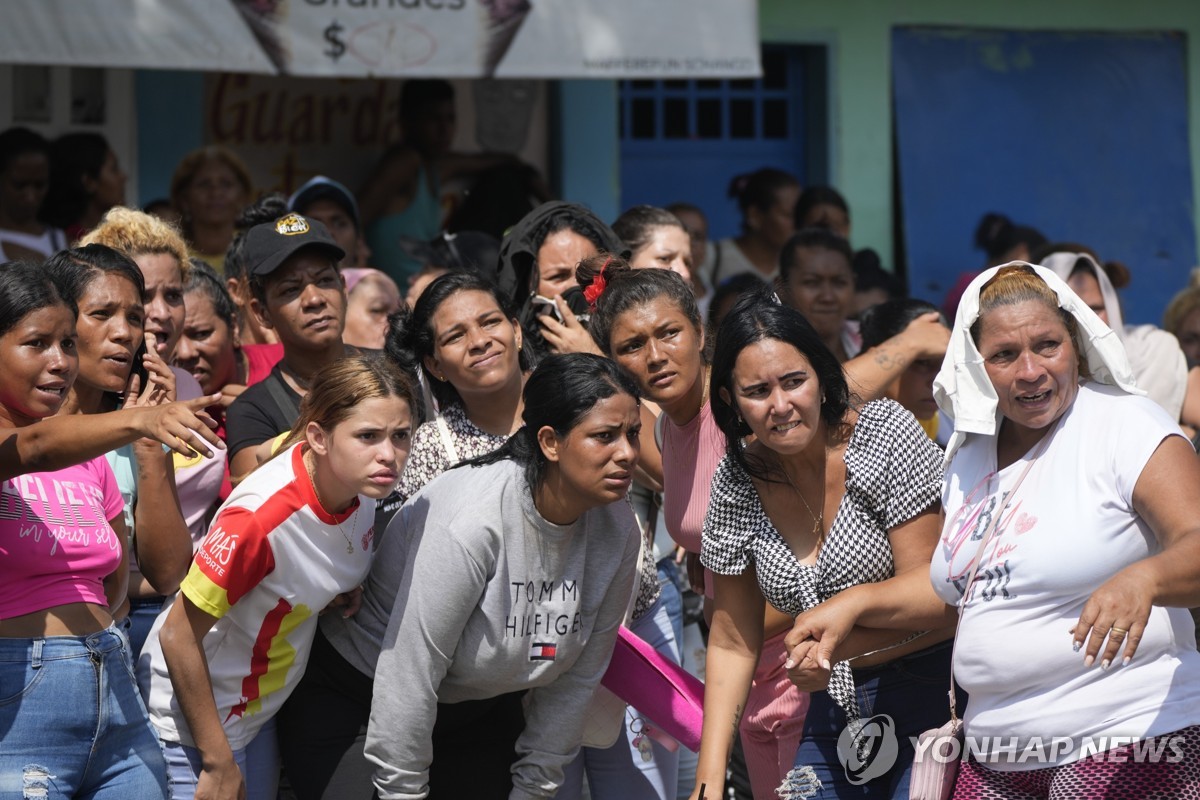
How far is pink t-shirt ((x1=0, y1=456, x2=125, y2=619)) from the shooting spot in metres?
3.24

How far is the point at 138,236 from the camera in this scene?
14.6ft

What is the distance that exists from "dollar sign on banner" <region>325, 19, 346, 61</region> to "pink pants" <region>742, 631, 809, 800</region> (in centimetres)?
353

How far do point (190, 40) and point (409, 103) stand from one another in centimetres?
160

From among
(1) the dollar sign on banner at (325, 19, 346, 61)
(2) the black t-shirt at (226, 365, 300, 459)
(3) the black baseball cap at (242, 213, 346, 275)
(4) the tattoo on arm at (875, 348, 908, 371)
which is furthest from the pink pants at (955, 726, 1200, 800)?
(1) the dollar sign on banner at (325, 19, 346, 61)

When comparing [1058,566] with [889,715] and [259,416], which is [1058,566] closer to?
[889,715]

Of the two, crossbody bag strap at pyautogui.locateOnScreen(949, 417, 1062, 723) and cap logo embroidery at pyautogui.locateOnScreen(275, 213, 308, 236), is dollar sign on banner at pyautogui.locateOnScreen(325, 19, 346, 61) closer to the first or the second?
cap logo embroidery at pyautogui.locateOnScreen(275, 213, 308, 236)

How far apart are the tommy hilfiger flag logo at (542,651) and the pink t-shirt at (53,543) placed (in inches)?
40.3

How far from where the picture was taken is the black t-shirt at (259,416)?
4.06 metres

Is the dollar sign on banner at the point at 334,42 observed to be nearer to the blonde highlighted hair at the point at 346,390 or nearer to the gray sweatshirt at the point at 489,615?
the blonde highlighted hair at the point at 346,390

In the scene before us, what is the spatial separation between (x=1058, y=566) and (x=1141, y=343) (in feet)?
9.36

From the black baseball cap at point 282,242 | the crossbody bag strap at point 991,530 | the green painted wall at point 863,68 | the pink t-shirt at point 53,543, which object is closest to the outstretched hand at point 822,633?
the crossbody bag strap at point 991,530

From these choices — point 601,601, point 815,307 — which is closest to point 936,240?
point 815,307

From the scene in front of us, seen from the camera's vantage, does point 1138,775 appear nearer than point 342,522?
Yes

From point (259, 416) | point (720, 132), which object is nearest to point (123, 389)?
point (259, 416)
